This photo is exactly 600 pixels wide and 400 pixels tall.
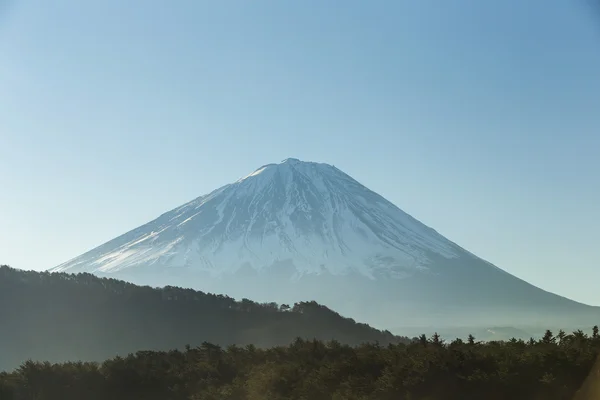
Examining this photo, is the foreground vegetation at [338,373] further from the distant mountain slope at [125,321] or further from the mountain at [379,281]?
the mountain at [379,281]

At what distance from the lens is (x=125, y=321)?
60031 mm

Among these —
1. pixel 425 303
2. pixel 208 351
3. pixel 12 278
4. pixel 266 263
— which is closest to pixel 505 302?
pixel 425 303

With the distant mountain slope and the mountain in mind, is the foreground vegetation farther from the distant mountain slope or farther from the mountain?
the mountain

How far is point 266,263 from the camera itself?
655 ft

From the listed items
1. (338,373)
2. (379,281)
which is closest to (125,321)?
(338,373)

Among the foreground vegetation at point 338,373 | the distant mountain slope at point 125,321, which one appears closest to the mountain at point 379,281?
the distant mountain slope at point 125,321

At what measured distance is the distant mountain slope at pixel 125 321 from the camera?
186ft

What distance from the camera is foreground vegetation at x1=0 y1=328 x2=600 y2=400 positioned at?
2053 centimetres

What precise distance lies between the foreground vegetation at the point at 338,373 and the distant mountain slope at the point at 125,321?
23815 mm

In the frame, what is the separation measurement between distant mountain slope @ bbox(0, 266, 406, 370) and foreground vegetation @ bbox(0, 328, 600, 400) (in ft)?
78.1

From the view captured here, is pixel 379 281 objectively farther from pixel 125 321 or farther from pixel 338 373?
pixel 338 373

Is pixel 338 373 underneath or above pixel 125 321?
above

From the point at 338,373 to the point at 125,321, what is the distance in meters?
37.2

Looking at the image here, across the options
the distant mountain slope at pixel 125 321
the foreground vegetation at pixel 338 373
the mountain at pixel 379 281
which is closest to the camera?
the foreground vegetation at pixel 338 373
